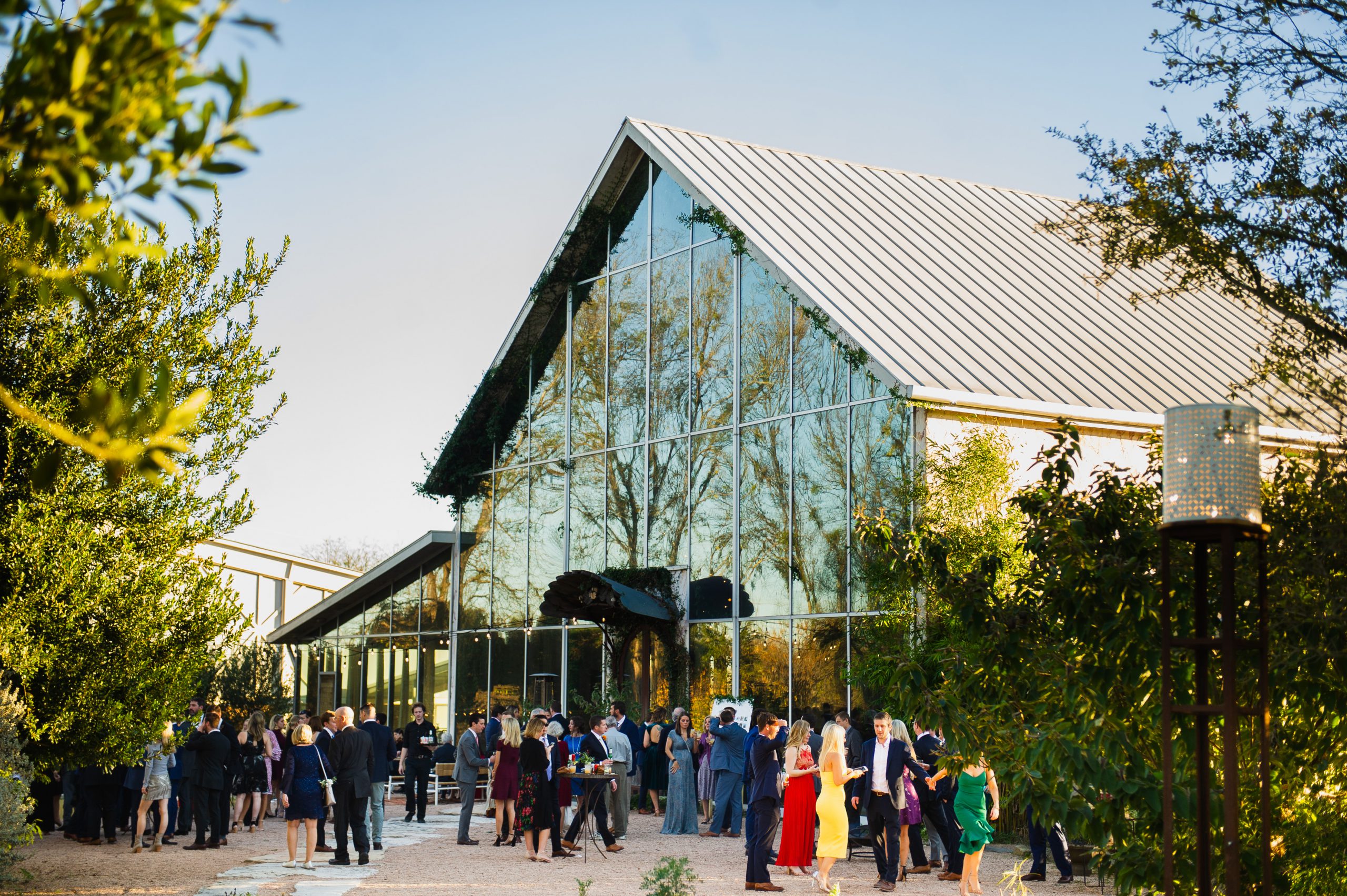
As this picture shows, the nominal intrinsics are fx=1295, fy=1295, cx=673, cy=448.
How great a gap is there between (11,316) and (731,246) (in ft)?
40.0

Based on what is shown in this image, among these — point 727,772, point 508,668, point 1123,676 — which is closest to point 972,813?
point 1123,676

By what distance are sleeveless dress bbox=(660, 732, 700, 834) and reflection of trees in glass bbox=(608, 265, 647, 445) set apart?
7.16 m

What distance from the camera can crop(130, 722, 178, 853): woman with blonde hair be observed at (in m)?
15.3

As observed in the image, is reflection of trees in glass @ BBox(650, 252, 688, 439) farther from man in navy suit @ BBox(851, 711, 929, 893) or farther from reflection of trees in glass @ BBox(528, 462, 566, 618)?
man in navy suit @ BBox(851, 711, 929, 893)

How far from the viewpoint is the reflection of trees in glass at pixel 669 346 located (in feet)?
74.5

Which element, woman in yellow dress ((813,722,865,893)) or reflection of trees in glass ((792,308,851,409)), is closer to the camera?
woman in yellow dress ((813,722,865,893))

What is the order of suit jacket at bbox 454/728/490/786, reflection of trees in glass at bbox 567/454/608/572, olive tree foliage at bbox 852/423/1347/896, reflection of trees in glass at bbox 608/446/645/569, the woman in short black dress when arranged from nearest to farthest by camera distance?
olive tree foliage at bbox 852/423/1347/896, the woman in short black dress, suit jacket at bbox 454/728/490/786, reflection of trees in glass at bbox 608/446/645/569, reflection of trees in glass at bbox 567/454/608/572

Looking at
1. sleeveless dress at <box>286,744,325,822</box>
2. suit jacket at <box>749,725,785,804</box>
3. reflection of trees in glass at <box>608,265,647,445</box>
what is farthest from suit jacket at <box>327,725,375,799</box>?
reflection of trees in glass at <box>608,265,647,445</box>

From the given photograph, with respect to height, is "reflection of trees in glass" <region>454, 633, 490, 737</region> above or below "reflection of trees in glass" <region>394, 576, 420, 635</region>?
below

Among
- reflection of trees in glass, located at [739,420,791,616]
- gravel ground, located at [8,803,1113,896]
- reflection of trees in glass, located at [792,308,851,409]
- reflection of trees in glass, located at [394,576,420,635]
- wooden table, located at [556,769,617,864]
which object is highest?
reflection of trees in glass, located at [792,308,851,409]

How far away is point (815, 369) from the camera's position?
19656 mm

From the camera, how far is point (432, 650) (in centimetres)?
2922

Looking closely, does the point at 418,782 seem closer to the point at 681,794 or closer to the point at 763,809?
the point at 681,794

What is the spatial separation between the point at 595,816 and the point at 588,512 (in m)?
9.55
